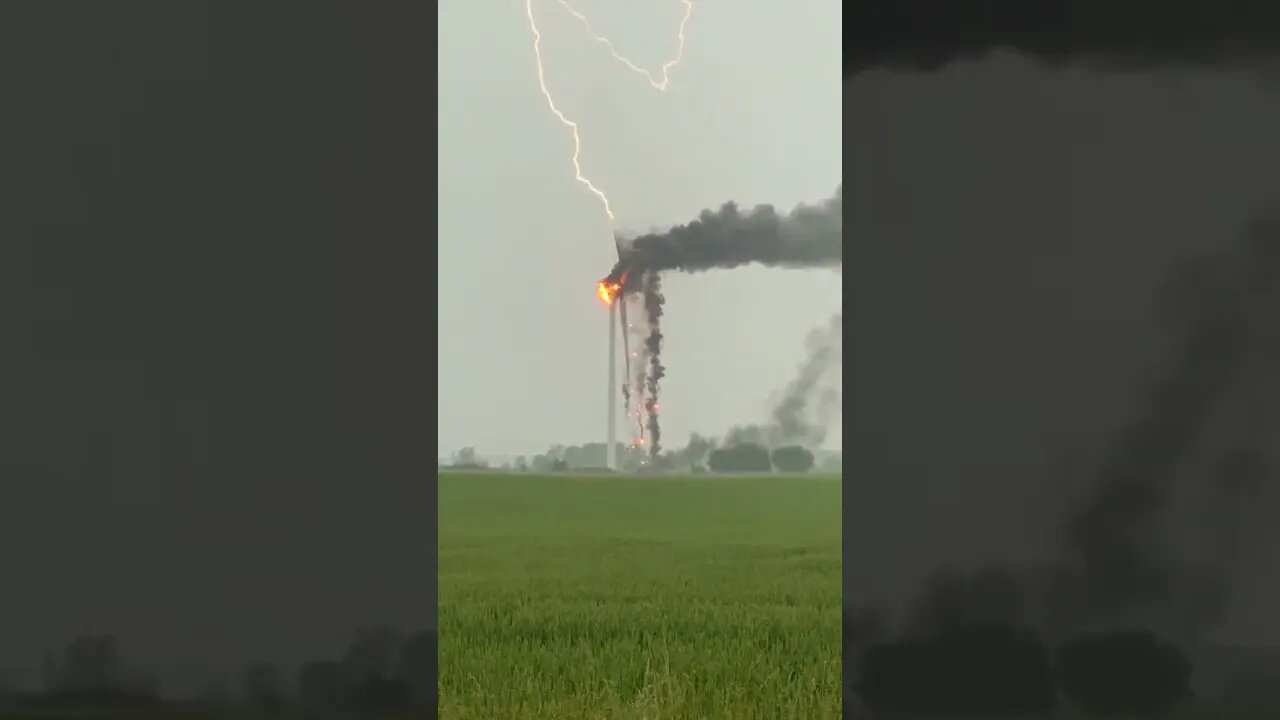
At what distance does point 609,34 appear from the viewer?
11203 millimetres

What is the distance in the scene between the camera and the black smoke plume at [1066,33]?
232cm

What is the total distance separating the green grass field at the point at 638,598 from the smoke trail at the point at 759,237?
2.86m

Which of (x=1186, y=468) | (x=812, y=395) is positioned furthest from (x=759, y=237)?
(x=1186, y=468)

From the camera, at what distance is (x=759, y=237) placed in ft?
42.6

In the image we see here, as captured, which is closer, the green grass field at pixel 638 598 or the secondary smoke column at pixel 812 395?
the green grass field at pixel 638 598

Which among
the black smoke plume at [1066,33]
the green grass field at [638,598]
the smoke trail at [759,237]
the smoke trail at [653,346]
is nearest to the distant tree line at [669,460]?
the green grass field at [638,598]

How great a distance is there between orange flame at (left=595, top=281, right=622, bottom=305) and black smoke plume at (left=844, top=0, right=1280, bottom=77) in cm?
903

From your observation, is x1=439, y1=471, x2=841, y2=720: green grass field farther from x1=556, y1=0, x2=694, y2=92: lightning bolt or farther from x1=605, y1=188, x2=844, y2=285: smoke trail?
x1=556, y1=0, x2=694, y2=92: lightning bolt

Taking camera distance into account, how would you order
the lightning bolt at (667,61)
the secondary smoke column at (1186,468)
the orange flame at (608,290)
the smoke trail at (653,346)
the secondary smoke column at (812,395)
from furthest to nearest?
the secondary smoke column at (812,395), the orange flame at (608,290), the smoke trail at (653,346), the lightning bolt at (667,61), the secondary smoke column at (1186,468)

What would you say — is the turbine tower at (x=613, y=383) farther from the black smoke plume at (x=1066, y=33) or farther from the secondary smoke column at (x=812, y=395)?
the black smoke plume at (x=1066, y=33)

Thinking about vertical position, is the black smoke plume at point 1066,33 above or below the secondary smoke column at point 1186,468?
above

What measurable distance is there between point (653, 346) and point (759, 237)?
274 cm

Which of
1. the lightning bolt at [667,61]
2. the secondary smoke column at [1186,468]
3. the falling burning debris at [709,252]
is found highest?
the lightning bolt at [667,61]
